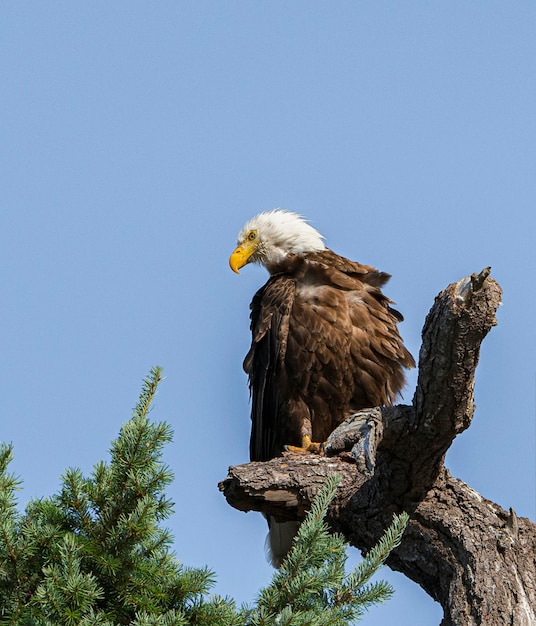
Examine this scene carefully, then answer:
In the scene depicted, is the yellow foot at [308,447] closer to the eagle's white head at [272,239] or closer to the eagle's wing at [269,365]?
the eagle's wing at [269,365]

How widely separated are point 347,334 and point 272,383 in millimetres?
607

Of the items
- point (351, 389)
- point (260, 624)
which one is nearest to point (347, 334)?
point (351, 389)

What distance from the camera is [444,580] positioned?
4.46 m

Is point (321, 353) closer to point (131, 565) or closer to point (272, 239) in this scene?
point (272, 239)

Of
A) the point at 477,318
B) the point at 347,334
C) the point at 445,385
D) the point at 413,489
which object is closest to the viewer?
the point at 477,318

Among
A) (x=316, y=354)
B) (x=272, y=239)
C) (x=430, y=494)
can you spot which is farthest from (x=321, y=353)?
(x=430, y=494)

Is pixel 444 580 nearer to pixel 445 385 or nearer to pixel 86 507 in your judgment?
pixel 445 385

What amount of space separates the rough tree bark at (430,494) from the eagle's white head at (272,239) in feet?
8.43

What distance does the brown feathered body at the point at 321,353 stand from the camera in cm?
620

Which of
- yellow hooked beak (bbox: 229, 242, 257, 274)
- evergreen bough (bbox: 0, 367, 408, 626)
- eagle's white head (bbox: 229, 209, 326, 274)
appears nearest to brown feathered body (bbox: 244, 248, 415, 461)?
eagle's white head (bbox: 229, 209, 326, 274)

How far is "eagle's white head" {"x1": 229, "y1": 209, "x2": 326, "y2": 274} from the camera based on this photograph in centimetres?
718

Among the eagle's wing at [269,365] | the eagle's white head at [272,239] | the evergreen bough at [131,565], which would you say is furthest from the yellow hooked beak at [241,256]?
the evergreen bough at [131,565]

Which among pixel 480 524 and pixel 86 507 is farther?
pixel 480 524

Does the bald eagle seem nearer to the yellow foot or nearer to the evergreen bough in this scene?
the yellow foot
